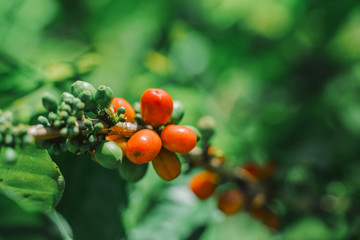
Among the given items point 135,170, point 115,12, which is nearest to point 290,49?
point 115,12

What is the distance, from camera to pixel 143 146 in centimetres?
158

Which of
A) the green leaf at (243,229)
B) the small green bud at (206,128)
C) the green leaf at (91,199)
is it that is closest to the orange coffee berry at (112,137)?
the small green bud at (206,128)

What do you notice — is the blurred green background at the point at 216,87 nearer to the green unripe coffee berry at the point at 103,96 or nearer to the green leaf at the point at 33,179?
the green leaf at the point at 33,179

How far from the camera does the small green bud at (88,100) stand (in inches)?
60.9

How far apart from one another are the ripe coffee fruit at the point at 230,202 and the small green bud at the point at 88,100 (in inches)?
61.1

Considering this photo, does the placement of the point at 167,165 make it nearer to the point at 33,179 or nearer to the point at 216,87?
the point at 33,179

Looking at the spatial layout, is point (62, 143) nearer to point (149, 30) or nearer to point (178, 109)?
point (178, 109)

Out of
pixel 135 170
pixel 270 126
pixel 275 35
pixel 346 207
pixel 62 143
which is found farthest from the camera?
pixel 275 35

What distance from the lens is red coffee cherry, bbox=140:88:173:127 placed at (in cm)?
170

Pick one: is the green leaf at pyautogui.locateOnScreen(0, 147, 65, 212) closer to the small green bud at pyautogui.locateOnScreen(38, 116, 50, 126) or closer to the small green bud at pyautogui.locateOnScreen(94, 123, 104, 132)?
the small green bud at pyautogui.locateOnScreen(38, 116, 50, 126)

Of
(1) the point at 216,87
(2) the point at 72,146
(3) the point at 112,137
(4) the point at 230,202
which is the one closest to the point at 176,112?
(3) the point at 112,137

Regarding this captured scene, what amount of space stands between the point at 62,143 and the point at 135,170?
0.44 metres

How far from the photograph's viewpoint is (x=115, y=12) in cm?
445

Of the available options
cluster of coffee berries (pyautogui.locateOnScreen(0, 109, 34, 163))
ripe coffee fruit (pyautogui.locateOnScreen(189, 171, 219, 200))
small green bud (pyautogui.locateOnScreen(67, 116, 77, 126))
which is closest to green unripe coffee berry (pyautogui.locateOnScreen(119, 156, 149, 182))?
small green bud (pyautogui.locateOnScreen(67, 116, 77, 126))
